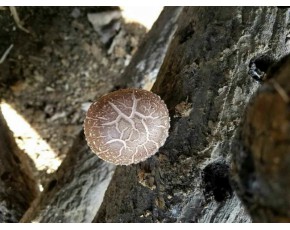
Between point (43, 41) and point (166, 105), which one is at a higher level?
point (166, 105)

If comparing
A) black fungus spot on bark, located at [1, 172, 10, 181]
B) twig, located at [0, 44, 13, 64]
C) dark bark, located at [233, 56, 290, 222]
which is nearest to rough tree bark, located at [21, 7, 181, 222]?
black fungus spot on bark, located at [1, 172, 10, 181]

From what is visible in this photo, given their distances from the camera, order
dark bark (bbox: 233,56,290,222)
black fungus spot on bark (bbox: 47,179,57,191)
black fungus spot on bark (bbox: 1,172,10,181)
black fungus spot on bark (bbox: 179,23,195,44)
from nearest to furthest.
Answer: dark bark (bbox: 233,56,290,222) < black fungus spot on bark (bbox: 179,23,195,44) < black fungus spot on bark (bbox: 1,172,10,181) < black fungus spot on bark (bbox: 47,179,57,191)

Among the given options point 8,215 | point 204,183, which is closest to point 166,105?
point 204,183

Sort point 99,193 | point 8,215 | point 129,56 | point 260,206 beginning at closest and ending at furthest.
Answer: point 260,206 < point 8,215 < point 99,193 < point 129,56

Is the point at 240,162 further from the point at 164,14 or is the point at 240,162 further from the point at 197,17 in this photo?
the point at 164,14

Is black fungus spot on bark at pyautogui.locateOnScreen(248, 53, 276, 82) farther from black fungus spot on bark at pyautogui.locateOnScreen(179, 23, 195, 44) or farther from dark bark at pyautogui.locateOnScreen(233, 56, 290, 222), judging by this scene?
dark bark at pyautogui.locateOnScreen(233, 56, 290, 222)

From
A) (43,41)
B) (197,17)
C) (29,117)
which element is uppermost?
(197,17)

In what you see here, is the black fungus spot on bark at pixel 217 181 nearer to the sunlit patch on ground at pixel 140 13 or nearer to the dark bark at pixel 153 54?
the dark bark at pixel 153 54

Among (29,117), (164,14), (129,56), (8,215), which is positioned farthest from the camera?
(129,56)
